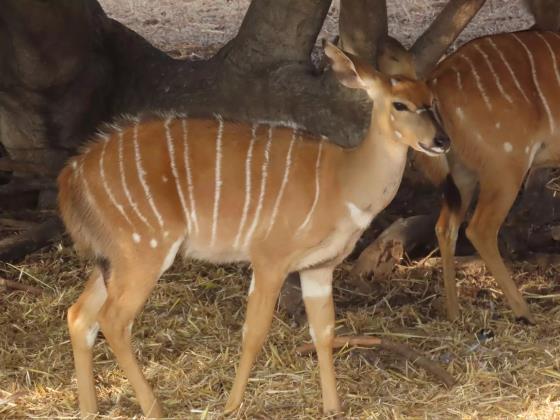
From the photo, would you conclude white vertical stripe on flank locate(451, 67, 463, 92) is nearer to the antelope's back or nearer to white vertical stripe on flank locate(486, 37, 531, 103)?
the antelope's back

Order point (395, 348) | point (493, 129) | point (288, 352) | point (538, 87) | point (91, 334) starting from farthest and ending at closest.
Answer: point (538, 87) → point (493, 129) → point (288, 352) → point (395, 348) → point (91, 334)

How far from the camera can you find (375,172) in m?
3.09

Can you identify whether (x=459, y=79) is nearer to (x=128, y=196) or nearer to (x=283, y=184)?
(x=283, y=184)

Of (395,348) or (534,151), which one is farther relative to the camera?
(534,151)

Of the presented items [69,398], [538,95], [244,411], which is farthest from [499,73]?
[69,398]

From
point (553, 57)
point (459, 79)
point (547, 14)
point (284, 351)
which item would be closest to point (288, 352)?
point (284, 351)

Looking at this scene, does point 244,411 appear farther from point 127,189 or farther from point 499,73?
point 499,73

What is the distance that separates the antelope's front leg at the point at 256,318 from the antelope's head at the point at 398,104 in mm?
485

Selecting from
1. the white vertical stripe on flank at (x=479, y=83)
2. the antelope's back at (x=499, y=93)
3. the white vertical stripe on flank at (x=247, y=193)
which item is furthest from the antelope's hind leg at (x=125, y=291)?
the white vertical stripe on flank at (x=479, y=83)

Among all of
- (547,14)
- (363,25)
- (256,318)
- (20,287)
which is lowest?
(20,287)

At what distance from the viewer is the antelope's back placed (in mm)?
3896

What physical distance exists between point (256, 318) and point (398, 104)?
2.26 feet

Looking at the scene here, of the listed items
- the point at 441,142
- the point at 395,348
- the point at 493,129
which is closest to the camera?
the point at 441,142

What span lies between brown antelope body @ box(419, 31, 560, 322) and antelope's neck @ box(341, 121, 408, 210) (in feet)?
2.72
